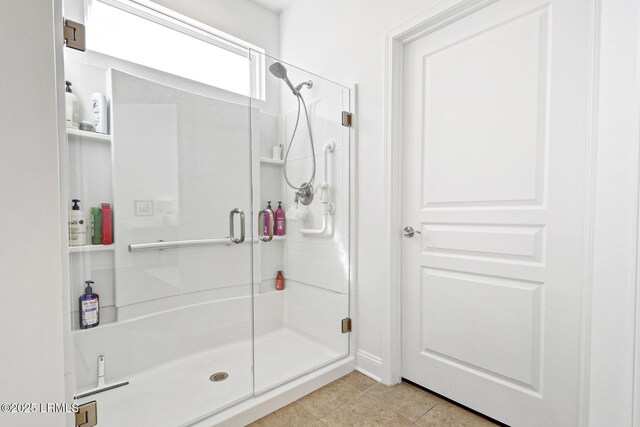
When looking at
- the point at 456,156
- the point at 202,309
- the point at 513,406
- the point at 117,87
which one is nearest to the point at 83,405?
the point at 202,309

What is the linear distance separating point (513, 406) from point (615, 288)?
0.73 m

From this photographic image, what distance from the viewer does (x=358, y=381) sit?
1851 mm

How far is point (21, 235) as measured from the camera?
2.87ft

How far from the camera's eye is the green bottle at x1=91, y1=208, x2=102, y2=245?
1393 millimetres

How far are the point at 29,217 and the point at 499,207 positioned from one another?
1.76m

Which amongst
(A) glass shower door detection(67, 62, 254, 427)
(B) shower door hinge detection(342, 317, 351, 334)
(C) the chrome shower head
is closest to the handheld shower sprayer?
(C) the chrome shower head

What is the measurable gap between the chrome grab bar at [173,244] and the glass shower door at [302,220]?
0.78ft

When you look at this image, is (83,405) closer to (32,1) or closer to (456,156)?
(32,1)

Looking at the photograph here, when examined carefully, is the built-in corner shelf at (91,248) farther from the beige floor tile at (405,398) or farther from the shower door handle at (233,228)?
the beige floor tile at (405,398)

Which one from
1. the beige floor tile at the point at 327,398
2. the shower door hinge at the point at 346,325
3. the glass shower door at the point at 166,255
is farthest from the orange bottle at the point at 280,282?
the beige floor tile at the point at 327,398

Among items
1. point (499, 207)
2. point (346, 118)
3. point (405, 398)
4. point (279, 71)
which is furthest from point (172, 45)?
point (405, 398)

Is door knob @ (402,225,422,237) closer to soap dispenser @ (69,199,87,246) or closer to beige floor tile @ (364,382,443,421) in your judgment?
beige floor tile @ (364,382,443,421)

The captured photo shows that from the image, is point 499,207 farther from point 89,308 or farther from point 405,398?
point 89,308

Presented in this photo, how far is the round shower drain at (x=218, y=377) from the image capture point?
1.63m
